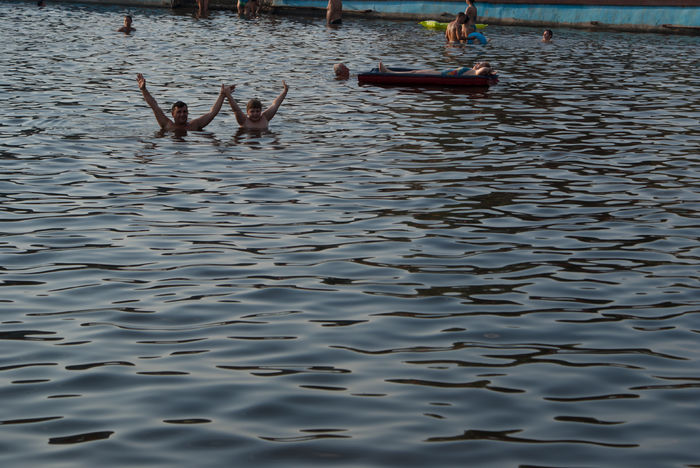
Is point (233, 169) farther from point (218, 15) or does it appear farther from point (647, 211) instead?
point (218, 15)

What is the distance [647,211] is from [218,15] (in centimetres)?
4251

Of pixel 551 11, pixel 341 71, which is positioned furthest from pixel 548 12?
pixel 341 71

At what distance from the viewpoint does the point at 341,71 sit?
976 inches

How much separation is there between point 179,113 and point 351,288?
878 cm

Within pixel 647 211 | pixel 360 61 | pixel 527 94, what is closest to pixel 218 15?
pixel 360 61

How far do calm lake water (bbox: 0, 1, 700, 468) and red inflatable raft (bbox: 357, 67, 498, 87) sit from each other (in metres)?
3.54

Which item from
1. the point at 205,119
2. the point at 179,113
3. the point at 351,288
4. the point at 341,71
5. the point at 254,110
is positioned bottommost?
the point at 351,288

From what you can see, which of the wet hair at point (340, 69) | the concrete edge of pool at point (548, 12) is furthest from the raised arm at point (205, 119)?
the concrete edge of pool at point (548, 12)

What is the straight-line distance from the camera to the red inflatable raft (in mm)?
22859

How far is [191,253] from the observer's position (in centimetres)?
949

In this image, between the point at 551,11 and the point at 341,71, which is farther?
the point at 551,11

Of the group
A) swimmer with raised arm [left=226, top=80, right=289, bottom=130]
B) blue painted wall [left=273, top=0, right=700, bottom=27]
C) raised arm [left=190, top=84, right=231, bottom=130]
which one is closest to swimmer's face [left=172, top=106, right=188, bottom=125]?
raised arm [left=190, top=84, right=231, bottom=130]

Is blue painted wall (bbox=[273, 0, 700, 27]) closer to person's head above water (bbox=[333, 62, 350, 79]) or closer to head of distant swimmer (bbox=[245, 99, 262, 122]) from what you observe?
person's head above water (bbox=[333, 62, 350, 79])

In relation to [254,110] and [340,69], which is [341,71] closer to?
[340,69]
